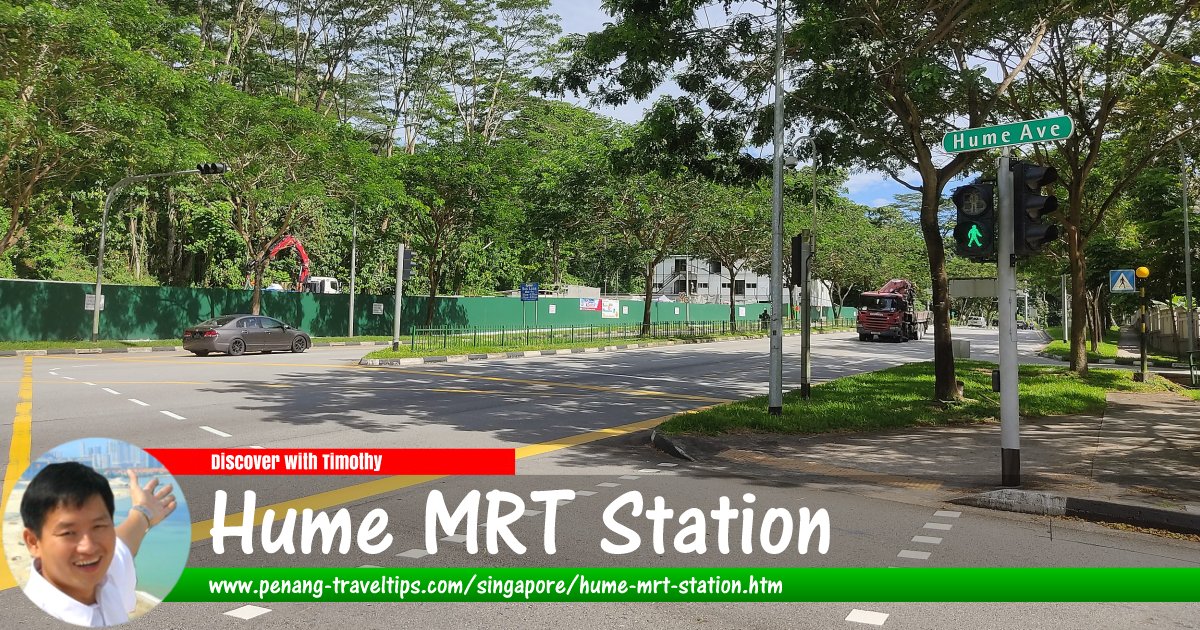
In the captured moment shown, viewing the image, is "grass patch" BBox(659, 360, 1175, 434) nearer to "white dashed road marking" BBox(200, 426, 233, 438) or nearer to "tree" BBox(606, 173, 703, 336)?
"white dashed road marking" BBox(200, 426, 233, 438)

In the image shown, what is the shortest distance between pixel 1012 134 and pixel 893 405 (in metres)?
6.59

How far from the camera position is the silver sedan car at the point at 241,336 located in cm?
2373

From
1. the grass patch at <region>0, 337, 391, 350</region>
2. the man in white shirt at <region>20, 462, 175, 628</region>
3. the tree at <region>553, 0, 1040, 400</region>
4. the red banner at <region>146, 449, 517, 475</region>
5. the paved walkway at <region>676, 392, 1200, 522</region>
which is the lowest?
the paved walkway at <region>676, 392, 1200, 522</region>

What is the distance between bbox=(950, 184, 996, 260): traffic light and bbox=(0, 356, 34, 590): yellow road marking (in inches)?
293

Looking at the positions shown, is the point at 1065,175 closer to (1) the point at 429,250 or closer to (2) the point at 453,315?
(1) the point at 429,250

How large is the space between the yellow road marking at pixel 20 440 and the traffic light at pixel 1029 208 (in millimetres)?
7741

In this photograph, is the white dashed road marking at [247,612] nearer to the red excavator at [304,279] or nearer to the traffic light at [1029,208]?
the traffic light at [1029,208]

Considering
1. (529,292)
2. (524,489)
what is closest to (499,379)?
(524,489)

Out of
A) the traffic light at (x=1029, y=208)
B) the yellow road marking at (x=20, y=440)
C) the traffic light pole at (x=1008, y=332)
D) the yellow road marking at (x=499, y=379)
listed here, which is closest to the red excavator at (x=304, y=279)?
the yellow road marking at (x=499, y=379)

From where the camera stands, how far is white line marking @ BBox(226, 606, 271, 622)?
396cm

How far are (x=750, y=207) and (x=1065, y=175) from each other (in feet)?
51.8

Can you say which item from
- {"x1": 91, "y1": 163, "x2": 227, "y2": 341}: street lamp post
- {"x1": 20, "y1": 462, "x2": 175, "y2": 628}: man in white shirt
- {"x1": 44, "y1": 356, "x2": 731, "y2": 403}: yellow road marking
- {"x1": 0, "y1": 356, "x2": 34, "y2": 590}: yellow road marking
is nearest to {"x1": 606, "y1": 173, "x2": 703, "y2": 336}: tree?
{"x1": 91, "y1": 163, "x2": 227, "y2": 341}: street lamp post

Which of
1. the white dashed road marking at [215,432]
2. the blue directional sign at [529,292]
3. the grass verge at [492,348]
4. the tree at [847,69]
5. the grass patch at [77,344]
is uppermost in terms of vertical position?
the tree at [847,69]

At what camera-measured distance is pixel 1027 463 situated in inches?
334
